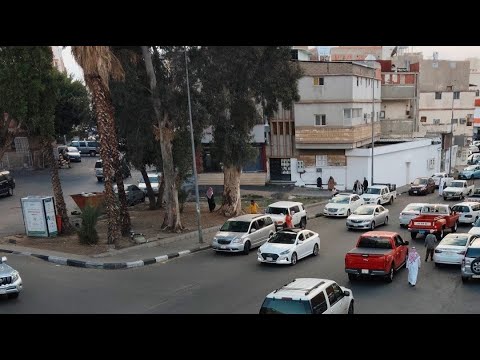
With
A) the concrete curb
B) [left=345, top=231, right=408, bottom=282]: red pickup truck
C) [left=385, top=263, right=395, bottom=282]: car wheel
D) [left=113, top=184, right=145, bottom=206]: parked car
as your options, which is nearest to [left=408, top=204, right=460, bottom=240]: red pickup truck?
[left=345, top=231, right=408, bottom=282]: red pickup truck

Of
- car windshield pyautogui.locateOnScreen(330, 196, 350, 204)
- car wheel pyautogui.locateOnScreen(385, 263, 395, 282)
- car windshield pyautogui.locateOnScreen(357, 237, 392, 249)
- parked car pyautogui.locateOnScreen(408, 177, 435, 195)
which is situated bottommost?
parked car pyautogui.locateOnScreen(408, 177, 435, 195)

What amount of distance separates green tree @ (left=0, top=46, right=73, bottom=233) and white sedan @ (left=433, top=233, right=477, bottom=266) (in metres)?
17.3

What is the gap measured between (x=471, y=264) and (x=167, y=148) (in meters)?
14.7

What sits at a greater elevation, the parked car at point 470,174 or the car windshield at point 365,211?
the car windshield at point 365,211

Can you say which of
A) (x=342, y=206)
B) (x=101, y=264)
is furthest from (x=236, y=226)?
(x=342, y=206)

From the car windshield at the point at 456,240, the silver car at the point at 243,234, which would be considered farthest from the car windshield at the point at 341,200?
the car windshield at the point at 456,240

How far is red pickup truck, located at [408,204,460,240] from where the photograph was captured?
73.2 feet

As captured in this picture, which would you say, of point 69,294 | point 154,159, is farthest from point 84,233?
Result: point 154,159

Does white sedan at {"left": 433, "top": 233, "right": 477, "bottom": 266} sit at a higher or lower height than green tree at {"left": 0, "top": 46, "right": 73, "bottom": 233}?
lower

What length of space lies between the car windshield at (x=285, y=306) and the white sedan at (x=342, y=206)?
20517 millimetres

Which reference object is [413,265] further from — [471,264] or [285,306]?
[285,306]

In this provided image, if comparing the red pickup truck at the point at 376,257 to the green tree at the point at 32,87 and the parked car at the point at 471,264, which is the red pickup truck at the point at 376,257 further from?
the green tree at the point at 32,87

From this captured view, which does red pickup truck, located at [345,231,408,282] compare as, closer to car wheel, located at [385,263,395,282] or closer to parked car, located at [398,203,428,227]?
car wheel, located at [385,263,395,282]

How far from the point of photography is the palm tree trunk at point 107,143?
2150 centimetres
